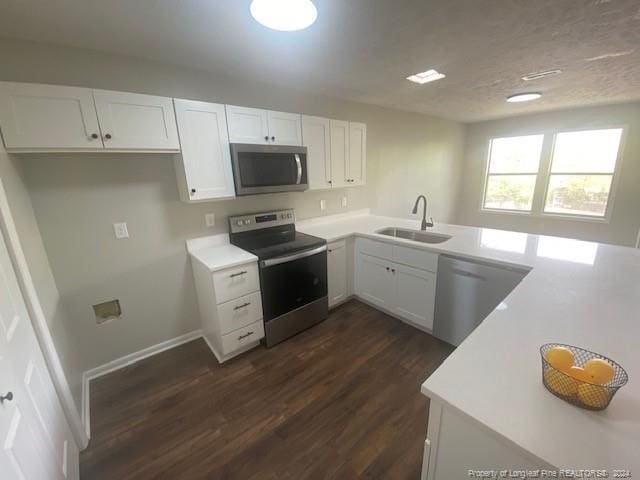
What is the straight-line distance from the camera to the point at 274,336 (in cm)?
230

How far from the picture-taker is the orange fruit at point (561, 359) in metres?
0.71

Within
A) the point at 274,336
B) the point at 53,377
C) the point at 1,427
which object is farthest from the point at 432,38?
the point at 53,377

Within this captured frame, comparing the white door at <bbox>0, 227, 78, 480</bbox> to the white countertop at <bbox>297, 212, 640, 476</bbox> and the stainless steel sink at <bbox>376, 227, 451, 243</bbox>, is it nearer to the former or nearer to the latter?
the white countertop at <bbox>297, 212, 640, 476</bbox>

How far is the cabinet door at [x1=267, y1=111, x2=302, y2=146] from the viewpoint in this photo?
2.32 meters

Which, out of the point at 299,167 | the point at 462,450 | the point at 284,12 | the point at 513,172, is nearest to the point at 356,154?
the point at 299,167

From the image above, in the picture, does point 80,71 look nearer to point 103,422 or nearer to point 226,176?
point 226,176

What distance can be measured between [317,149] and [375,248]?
1.20 meters

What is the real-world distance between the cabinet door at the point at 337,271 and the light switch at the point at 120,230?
5.78 feet

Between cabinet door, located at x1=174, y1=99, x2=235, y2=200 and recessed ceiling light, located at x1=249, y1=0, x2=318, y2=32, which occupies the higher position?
recessed ceiling light, located at x1=249, y1=0, x2=318, y2=32

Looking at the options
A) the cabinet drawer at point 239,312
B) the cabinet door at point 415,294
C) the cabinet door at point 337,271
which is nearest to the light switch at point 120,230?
the cabinet drawer at point 239,312

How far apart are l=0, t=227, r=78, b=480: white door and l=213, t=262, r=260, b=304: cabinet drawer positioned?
953 millimetres

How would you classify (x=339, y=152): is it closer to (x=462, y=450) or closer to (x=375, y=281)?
(x=375, y=281)

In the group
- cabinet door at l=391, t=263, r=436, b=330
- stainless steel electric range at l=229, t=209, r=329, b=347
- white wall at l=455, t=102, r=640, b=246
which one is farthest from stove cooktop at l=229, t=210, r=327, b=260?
white wall at l=455, t=102, r=640, b=246

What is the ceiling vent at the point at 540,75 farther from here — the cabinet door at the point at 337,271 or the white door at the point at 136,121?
the white door at the point at 136,121
